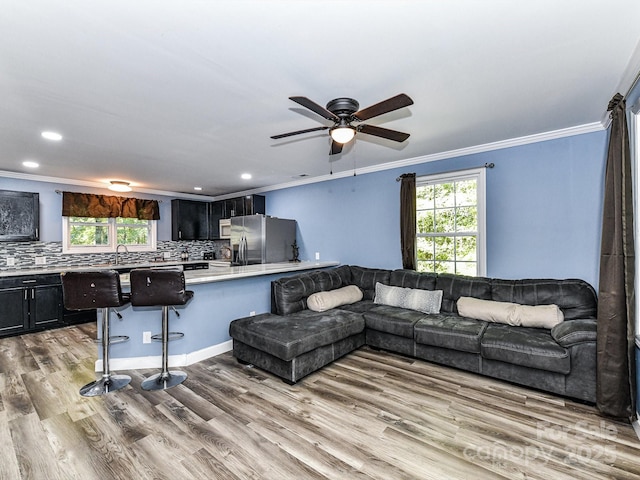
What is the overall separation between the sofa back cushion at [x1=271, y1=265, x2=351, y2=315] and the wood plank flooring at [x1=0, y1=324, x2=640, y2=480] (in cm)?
88

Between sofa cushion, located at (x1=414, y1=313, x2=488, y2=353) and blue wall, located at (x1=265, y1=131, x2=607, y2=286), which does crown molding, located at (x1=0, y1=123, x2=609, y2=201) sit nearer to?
blue wall, located at (x1=265, y1=131, x2=607, y2=286)

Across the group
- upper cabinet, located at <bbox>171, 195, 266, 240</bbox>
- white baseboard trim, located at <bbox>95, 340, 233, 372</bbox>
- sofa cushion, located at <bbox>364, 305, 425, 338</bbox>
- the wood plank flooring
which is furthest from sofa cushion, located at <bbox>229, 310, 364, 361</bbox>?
upper cabinet, located at <bbox>171, 195, 266, 240</bbox>

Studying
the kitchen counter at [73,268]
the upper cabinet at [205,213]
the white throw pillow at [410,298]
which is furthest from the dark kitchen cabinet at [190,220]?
the white throw pillow at [410,298]

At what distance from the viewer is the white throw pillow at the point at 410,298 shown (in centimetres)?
373

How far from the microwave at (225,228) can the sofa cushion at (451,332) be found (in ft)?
15.1

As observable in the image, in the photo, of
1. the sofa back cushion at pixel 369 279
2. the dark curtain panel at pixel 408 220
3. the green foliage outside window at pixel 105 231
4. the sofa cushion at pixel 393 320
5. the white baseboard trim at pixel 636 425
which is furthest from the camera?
the green foliage outside window at pixel 105 231

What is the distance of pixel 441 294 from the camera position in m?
3.77

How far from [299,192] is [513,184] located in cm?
350

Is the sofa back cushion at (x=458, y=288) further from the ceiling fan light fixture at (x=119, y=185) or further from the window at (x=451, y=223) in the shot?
the ceiling fan light fixture at (x=119, y=185)

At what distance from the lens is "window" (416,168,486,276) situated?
12.8ft

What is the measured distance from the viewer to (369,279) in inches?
178

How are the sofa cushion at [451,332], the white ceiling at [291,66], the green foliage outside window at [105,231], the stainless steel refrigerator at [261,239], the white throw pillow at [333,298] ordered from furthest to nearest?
the green foliage outside window at [105,231] → the stainless steel refrigerator at [261,239] → the white throw pillow at [333,298] → the sofa cushion at [451,332] → the white ceiling at [291,66]

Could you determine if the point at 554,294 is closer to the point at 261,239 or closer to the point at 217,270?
the point at 217,270

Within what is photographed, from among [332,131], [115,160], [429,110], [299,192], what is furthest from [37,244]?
[429,110]
